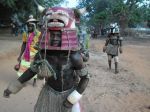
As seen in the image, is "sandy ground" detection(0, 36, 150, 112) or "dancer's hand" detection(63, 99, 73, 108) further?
"sandy ground" detection(0, 36, 150, 112)

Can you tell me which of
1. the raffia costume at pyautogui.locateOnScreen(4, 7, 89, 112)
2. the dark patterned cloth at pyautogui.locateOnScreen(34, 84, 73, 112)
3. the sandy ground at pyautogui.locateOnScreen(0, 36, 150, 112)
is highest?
the raffia costume at pyautogui.locateOnScreen(4, 7, 89, 112)

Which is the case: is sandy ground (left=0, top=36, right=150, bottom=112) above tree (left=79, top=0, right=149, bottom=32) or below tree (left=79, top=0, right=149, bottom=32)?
below

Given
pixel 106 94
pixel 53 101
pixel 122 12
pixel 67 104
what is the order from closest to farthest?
1. pixel 67 104
2. pixel 53 101
3. pixel 106 94
4. pixel 122 12

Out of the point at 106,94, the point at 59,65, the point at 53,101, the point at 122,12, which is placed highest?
the point at 122,12

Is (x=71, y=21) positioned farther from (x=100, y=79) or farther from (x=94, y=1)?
(x=94, y=1)

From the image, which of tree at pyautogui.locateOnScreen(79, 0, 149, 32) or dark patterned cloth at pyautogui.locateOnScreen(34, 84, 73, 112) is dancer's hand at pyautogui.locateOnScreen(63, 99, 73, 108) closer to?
dark patterned cloth at pyautogui.locateOnScreen(34, 84, 73, 112)

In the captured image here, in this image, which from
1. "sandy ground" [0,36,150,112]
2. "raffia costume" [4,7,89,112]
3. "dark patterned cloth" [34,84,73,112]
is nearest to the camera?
"raffia costume" [4,7,89,112]

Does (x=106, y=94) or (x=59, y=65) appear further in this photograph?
Result: (x=106, y=94)

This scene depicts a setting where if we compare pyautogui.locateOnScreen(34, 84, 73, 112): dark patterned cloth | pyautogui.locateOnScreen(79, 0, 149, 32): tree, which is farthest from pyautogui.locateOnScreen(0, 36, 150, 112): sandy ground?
pyautogui.locateOnScreen(79, 0, 149, 32): tree

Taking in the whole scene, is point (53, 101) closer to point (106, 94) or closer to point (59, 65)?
point (59, 65)

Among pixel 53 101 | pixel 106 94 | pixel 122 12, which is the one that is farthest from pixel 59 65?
pixel 122 12

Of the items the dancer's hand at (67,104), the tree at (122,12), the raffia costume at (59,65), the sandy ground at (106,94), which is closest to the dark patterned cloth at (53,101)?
the raffia costume at (59,65)

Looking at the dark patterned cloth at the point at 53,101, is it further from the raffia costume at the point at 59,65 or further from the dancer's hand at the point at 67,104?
the dancer's hand at the point at 67,104

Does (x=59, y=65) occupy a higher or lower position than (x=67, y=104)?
higher
